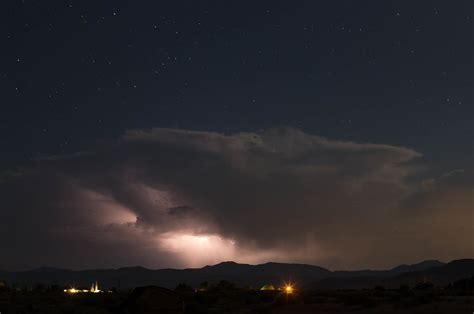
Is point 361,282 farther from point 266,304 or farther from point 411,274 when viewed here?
point 266,304

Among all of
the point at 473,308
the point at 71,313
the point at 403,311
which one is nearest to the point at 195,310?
the point at 71,313

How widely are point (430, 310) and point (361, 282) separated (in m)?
122

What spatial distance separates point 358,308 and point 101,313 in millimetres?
16919

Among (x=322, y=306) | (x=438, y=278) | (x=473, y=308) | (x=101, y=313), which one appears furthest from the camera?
(x=438, y=278)

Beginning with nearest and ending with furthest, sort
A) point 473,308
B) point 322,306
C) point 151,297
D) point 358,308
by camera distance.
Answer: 1. point 151,297
2. point 473,308
3. point 358,308
4. point 322,306

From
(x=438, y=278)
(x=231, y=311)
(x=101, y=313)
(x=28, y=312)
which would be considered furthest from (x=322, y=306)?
(x=438, y=278)

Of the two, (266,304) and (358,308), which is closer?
(358,308)

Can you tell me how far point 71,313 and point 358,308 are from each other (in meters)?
18.7

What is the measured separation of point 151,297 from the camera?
87.7 ft

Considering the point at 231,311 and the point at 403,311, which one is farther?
the point at 231,311

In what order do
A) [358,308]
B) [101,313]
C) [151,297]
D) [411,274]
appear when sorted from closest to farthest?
[151,297] < [101,313] < [358,308] < [411,274]

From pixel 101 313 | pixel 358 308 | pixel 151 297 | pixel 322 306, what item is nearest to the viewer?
pixel 151 297

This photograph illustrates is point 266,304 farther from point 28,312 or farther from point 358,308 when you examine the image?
point 28,312

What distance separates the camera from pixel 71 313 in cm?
3416
